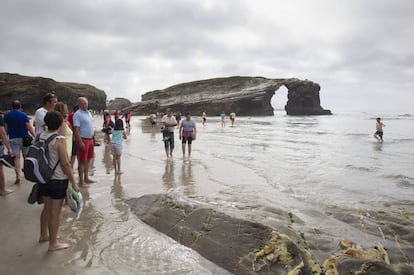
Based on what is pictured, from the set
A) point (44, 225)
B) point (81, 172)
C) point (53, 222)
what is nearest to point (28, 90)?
point (81, 172)

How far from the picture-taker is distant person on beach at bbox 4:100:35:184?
21.1ft

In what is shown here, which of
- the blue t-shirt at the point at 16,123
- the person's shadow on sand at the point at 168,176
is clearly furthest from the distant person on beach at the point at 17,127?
the person's shadow on sand at the point at 168,176

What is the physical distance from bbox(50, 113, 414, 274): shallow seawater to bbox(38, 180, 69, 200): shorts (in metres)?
0.78

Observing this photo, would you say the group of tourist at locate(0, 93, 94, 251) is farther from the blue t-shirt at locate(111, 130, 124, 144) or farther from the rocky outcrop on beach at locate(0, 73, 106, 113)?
the rocky outcrop on beach at locate(0, 73, 106, 113)

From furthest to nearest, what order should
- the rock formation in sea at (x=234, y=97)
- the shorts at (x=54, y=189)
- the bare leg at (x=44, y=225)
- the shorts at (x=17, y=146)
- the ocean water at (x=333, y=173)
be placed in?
the rock formation in sea at (x=234, y=97), the ocean water at (x=333, y=173), the shorts at (x=17, y=146), the bare leg at (x=44, y=225), the shorts at (x=54, y=189)

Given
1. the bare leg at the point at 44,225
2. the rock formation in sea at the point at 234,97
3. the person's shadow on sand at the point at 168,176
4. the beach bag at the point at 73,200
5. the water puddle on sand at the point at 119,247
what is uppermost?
the rock formation in sea at the point at 234,97

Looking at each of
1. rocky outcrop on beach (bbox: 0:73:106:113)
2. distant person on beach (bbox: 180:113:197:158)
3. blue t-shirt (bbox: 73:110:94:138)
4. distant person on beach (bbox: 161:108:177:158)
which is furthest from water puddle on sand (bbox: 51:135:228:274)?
rocky outcrop on beach (bbox: 0:73:106:113)

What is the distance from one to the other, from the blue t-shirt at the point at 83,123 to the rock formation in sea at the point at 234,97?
6425 centimetres

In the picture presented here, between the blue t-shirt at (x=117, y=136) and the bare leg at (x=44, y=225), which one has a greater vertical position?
the blue t-shirt at (x=117, y=136)

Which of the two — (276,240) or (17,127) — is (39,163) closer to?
(276,240)

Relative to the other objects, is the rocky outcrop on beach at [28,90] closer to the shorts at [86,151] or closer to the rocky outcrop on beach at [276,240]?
the shorts at [86,151]

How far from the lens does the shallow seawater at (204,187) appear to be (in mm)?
3783

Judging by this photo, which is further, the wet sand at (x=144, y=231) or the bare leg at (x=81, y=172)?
the bare leg at (x=81, y=172)

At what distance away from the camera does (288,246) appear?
356cm
